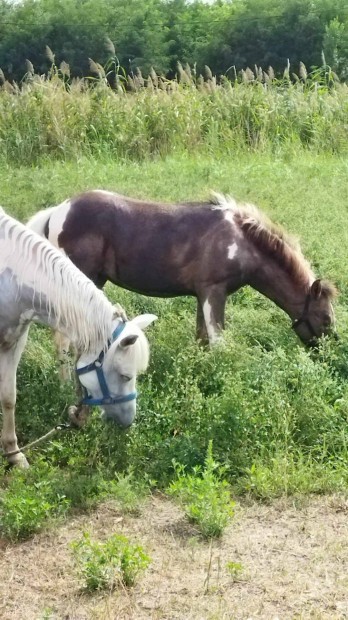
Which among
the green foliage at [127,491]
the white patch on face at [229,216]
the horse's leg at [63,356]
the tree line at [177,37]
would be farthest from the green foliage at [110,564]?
the tree line at [177,37]

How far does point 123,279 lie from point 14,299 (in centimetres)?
185

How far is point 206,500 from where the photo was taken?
477 cm

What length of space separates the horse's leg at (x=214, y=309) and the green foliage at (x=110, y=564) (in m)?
2.67

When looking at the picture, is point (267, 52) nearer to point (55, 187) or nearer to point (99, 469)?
point (55, 187)

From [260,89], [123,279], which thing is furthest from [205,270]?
[260,89]

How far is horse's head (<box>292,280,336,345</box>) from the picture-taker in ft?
22.4

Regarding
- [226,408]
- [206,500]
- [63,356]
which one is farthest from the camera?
[63,356]

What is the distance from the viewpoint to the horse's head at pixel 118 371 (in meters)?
4.97

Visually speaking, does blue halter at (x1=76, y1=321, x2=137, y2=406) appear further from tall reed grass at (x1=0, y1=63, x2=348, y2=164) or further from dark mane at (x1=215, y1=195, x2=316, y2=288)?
tall reed grass at (x1=0, y1=63, x2=348, y2=164)

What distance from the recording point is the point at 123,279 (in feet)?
23.1

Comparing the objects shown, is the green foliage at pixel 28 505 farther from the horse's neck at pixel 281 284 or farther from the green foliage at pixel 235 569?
the horse's neck at pixel 281 284

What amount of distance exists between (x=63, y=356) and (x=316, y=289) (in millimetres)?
2089

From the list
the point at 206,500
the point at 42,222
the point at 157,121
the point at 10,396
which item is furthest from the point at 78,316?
the point at 157,121

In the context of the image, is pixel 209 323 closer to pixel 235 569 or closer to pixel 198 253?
A: pixel 198 253
